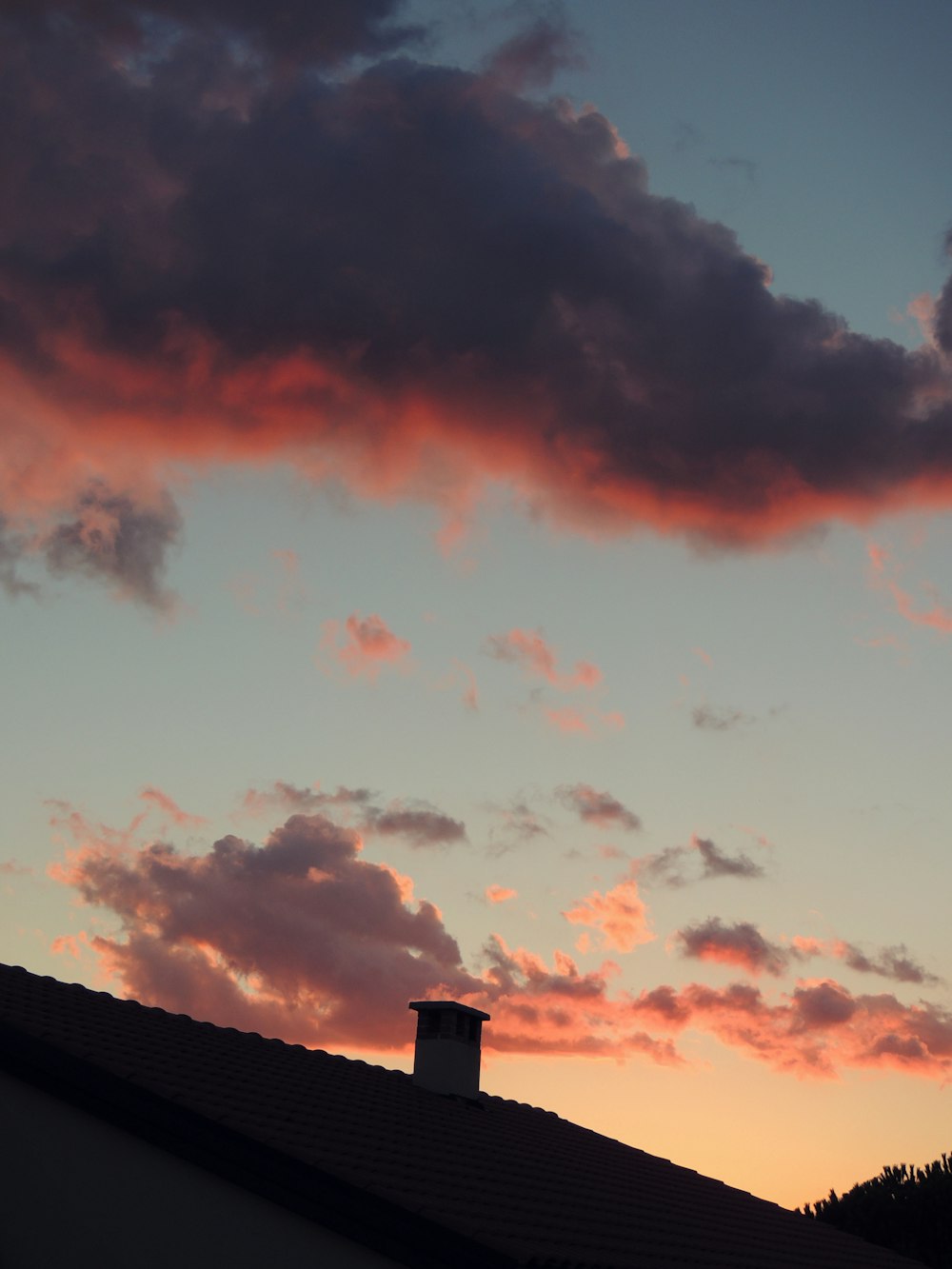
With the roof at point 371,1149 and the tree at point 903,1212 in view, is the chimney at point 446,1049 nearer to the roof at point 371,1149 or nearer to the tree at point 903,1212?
the roof at point 371,1149

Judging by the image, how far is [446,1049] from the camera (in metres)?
20.3

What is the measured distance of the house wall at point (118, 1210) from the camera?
10889 mm

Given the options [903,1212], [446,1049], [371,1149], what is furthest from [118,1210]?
[903,1212]

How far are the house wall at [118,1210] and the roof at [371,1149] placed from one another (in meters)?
0.17

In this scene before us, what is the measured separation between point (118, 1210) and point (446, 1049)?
372 inches

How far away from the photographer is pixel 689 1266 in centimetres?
1447

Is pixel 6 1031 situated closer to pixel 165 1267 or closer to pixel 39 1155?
pixel 39 1155

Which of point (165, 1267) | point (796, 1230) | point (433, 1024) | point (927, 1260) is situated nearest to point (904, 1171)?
point (927, 1260)

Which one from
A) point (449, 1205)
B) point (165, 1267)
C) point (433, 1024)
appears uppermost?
point (433, 1024)

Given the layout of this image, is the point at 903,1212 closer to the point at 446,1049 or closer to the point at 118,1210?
the point at 446,1049

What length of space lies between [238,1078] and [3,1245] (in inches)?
130

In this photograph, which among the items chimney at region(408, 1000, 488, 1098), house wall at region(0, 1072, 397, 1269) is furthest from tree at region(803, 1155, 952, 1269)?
house wall at region(0, 1072, 397, 1269)

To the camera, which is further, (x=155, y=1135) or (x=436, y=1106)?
(x=436, y=1106)

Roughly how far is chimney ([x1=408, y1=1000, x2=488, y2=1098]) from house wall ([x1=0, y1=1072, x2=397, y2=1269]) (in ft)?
30.4
